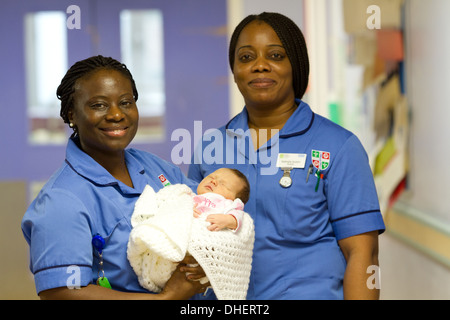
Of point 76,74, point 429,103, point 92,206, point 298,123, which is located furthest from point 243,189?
point 429,103

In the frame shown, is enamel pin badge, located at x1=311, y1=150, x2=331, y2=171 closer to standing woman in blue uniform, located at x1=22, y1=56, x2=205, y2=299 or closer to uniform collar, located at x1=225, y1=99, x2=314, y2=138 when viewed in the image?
uniform collar, located at x1=225, y1=99, x2=314, y2=138

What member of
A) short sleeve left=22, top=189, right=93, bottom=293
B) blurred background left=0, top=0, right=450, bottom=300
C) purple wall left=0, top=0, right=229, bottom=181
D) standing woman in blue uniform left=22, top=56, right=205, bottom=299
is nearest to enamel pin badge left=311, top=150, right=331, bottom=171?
standing woman in blue uniform left=22, top=56, right=205, bottom=299

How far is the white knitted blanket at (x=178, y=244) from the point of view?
4.47 feet

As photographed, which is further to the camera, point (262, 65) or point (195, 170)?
point (195, 170)

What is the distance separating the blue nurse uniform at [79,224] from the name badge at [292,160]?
36 centimetres

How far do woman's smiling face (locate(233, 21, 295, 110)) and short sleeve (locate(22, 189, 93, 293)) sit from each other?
0.63 meters

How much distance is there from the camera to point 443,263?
2666 millimetres

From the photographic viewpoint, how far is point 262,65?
66.6 inches

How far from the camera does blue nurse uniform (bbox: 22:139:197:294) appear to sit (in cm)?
135

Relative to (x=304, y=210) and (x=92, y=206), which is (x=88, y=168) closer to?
(x=92, y=206)

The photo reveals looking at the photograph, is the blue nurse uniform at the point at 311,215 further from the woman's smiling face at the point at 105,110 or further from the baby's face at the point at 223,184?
the woman's smiling face at the point at 105,110

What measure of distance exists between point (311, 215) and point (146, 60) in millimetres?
2037

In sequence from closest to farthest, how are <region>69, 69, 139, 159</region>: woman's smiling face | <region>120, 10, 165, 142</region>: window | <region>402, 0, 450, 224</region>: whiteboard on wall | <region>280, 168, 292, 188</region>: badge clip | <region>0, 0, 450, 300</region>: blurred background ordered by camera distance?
<region>69, 69, 139, 159</region>: woman's smiling face < <region>280, 168, 292, 188</region>: badge clip < <region>402, 0, 450, 224</region>: whiteboard on wall < <region>0, 0, 450, 300</region>: blurred background < <region>120, 10, 165, 142</region>: window
